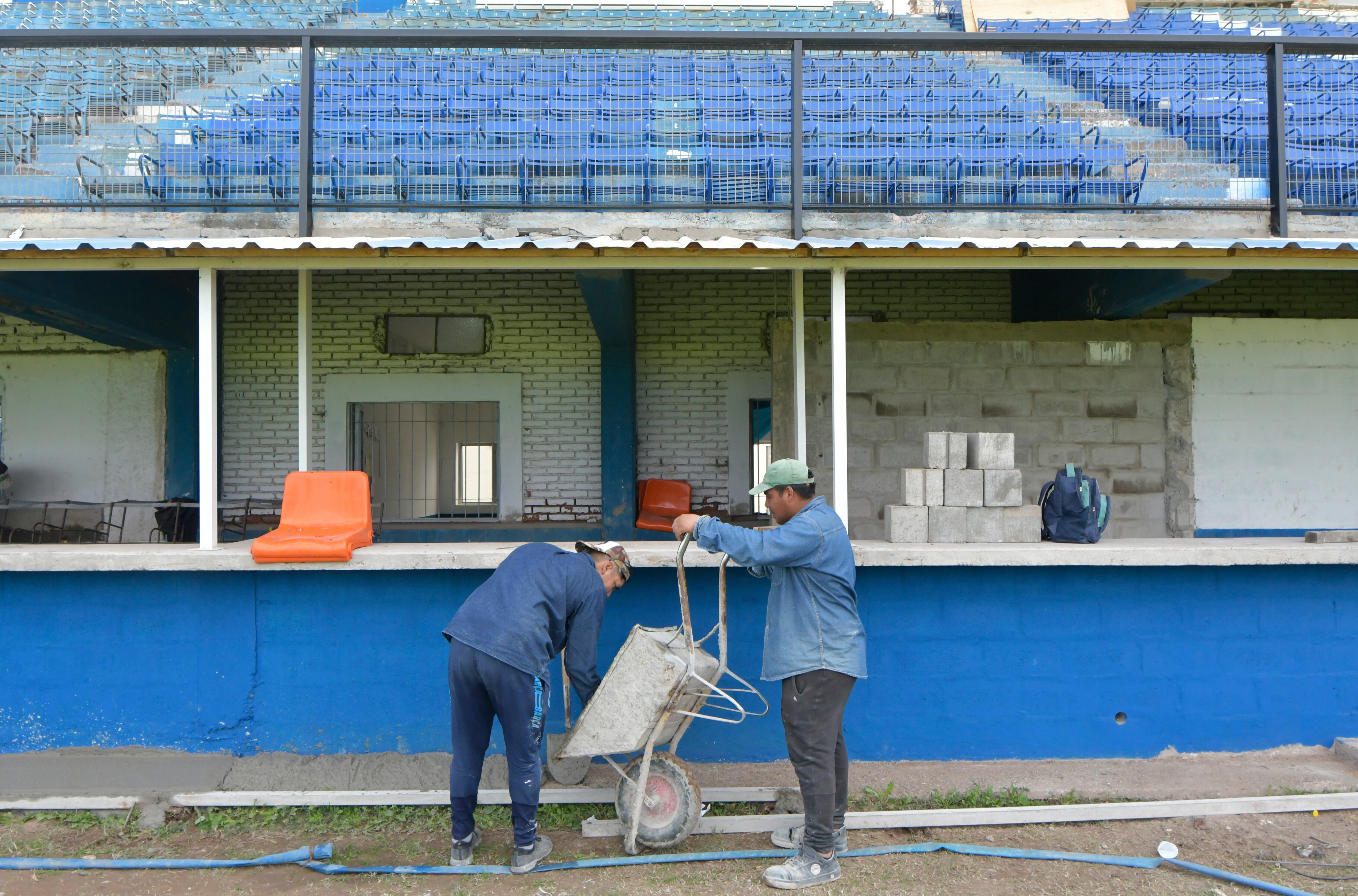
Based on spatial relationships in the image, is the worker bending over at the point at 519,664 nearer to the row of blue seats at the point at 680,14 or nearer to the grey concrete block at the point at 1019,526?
the grey concrete block at the point at 1019,526

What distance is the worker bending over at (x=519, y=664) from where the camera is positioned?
3.54 metres

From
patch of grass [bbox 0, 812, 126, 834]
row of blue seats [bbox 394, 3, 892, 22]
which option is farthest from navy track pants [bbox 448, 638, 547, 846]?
row of blue seats [bbox 394, 3, 892, 22]

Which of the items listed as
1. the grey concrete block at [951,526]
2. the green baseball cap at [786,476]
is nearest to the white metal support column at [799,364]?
the grey concrete block at [951,526]

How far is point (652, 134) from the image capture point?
24.0 ft

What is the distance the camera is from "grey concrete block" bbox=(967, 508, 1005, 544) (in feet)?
15.5

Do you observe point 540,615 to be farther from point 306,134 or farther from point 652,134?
point 652,134

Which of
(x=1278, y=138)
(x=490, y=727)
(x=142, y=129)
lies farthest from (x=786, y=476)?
(x=142, y=129)

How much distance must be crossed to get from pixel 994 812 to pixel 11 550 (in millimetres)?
5340

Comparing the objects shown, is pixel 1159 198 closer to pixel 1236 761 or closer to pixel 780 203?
pixel 780 203

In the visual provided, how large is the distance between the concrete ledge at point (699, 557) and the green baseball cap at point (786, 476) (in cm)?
78

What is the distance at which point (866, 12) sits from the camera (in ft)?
43.3

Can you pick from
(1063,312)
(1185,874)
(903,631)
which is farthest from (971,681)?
(1063,312)

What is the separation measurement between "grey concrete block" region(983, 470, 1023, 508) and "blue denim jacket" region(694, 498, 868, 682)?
4.72ft

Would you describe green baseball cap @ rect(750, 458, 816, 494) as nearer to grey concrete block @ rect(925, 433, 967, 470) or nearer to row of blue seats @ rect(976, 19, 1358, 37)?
grey concrete block @ rect(925, 433, 967, 470)
